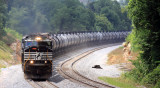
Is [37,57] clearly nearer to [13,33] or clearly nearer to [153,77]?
[153,77]

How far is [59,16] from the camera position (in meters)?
81.8

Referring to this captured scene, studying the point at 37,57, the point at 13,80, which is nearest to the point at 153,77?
the point at 37,57

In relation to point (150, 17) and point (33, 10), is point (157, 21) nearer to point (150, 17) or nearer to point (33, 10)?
point (150, 17)

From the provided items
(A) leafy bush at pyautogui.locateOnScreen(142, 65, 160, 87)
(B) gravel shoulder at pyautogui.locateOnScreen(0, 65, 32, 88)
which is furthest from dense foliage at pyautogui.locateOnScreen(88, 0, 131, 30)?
(A) leafy bush at pyautogui.locateOnScreen(142, 65, 160, 87)

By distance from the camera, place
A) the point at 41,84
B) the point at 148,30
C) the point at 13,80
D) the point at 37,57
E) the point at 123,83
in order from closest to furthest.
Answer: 1. the point at 41,84
2. the point at 148,30
3. the point at 13,80
4. the point at 123,83
5. the point at 37,57

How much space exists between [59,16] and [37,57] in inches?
2451

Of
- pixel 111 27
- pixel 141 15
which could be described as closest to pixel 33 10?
pixel 111 27

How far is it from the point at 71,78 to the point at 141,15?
7.73 metres

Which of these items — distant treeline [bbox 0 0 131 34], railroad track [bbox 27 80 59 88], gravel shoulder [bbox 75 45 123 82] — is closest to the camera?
railroad track [bbox 27 80 59 88]

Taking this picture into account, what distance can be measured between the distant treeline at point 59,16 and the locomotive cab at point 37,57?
31562mm

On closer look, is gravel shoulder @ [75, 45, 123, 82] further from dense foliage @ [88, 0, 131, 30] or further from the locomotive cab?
dense foliage @ [88, 0, 131, 30]

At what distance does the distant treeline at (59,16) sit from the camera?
192 ft

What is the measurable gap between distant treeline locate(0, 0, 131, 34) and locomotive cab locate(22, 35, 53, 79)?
31.6 meters

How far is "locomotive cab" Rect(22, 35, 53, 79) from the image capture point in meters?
20.3
